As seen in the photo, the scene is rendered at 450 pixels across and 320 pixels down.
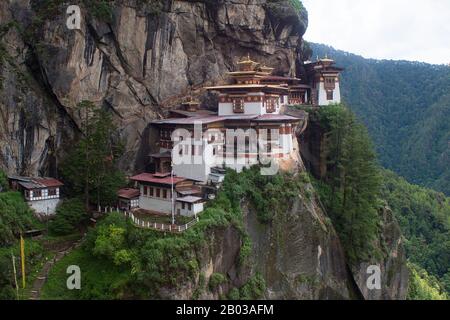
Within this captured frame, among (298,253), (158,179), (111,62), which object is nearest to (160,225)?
(158,179)

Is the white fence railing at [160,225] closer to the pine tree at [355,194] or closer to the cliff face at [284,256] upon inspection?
the cliff face at [284,256]

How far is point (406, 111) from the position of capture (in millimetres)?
150375

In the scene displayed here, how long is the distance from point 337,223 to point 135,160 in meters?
19.5

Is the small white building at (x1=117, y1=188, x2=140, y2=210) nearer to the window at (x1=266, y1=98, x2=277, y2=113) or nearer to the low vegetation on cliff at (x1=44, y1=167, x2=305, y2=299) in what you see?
the low vegetation on cliff at (x1=44, y1=167, x2=305, y2=299)

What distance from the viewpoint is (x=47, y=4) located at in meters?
40.2

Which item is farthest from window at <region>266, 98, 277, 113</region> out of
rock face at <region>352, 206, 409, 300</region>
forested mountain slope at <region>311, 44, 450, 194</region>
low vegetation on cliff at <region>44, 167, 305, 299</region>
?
forested mountain slope at <region>311, 44, 450, 194</region>

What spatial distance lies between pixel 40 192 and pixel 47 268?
827cm

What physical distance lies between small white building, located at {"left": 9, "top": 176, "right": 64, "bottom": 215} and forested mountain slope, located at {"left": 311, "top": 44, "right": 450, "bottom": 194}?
315 feet

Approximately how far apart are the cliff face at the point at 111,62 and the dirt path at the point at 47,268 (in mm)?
8519

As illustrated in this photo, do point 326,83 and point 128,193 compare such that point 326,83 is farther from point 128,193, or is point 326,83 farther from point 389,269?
point 128,193

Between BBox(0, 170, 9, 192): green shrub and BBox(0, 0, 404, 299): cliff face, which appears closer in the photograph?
BBox(0, 170, 9, 192): green shrub

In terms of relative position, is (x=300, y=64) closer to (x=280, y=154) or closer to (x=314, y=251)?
(x=280, y=154)

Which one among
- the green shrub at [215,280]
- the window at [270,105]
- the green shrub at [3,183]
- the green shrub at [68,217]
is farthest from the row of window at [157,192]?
the window at [270,105]

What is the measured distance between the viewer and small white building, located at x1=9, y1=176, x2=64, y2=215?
37.6 m
